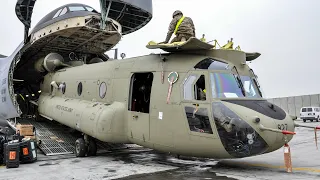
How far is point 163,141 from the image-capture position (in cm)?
810

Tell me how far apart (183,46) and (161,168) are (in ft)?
10.8

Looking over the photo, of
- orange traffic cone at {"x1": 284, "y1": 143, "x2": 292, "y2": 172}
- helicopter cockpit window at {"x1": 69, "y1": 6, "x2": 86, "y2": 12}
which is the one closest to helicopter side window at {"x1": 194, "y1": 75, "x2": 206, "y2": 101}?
orange traffic cone at {"x1": 284, "y1": 143, "x2": 292, "y2": 172}

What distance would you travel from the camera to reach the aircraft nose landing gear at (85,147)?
33.7ft

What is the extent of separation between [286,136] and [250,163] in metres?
1.86

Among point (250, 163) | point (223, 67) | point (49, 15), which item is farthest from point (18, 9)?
point (250, 163)

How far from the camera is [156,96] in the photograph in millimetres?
8422

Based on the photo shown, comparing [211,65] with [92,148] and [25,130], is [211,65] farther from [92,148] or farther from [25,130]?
[25,130]

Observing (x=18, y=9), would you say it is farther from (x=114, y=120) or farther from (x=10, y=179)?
(x=10, y=179)

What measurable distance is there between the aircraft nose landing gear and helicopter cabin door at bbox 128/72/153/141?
2.10 meters

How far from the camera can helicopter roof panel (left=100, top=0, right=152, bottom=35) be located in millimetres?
13180

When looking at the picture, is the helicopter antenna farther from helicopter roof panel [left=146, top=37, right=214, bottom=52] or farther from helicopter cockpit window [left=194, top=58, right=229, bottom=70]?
helicopter cockpit window [left=194, top=58, right=229, bottom=70]

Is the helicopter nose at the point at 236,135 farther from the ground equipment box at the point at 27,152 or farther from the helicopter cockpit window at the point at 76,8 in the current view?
the helicopter cockpit window at the point at 76,8

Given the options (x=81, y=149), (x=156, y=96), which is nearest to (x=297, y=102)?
(x=81, y=149)

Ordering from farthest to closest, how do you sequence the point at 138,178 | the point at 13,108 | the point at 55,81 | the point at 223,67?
the point at 55,81
the point at 13,108
the point at 223,67
the point at 138,178
